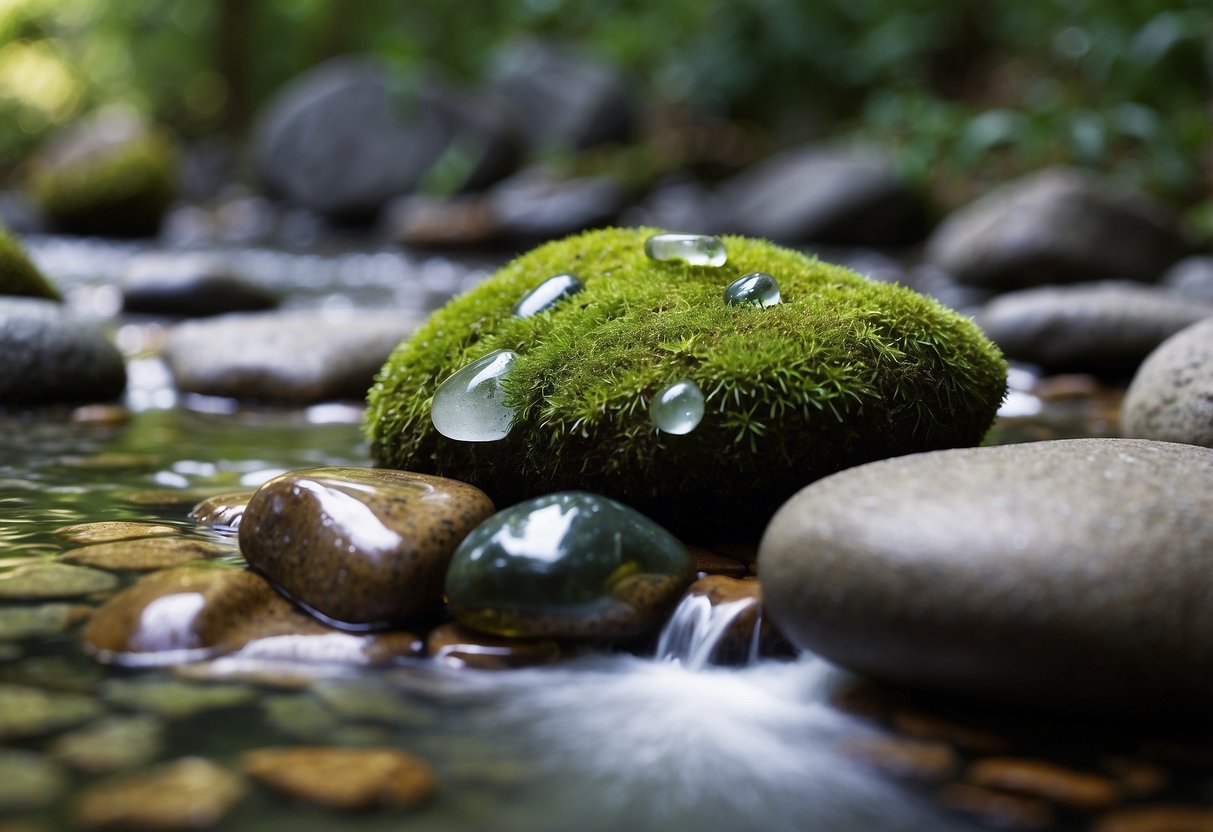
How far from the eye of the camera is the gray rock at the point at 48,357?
450 centimetres

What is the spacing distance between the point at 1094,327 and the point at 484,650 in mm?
4202

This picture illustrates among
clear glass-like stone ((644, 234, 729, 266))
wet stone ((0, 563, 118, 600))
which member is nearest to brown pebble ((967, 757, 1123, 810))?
clear glass-like stone ((644, 234, 729, 266))

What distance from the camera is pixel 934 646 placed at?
188cm

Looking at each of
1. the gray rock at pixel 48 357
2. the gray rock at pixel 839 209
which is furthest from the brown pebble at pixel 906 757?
the gray rock at pixel 839 209

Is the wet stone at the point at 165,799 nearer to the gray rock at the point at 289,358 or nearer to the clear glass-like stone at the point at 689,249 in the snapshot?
the clear glass-like stone at the point at 689,249

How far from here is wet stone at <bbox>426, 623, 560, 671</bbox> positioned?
2.13 meters

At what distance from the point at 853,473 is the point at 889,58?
1331 cm

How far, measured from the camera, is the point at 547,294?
119 inches

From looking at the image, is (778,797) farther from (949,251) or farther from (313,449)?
(949,251)

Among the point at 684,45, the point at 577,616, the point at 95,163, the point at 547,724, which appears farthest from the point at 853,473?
the point at 684,45

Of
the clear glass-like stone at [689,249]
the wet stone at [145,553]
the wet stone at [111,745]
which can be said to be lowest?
the wet stone at [111,745]

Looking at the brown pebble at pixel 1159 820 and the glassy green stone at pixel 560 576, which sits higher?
the glassy green stone at pixel 560 576

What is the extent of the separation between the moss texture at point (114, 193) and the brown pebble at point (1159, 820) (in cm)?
1407

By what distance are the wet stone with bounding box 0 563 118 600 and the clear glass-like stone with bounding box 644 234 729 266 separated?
65.6 inches
